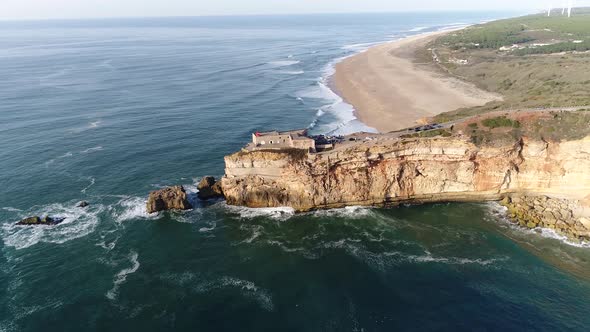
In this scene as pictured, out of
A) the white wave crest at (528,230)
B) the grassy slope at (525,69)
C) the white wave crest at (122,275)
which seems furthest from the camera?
the grassy slope at (525,69)

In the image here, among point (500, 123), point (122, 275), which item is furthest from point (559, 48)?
point (122, 275)

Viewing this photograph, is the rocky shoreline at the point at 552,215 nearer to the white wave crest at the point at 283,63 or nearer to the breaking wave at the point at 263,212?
the breaking wave at the point at 263,212

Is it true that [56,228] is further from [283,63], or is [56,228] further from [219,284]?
[283,63]

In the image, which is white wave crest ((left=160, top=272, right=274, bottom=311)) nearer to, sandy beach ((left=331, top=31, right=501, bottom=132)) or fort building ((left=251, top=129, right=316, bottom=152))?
fort building ((left=251, top=129, right=316, bottom=152))

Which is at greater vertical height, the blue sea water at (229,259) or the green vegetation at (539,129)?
the green vegetation at (539,129)

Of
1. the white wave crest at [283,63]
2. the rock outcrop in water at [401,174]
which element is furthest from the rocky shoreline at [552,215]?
the white wave crest at [283,63]

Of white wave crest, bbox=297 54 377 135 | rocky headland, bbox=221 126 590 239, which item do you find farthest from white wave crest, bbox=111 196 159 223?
white wave crest, bbox=297 54 377 135

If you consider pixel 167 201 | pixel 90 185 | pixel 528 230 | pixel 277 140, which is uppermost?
pixel 277 140

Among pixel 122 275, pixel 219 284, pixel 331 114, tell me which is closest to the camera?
pixel 219 284
